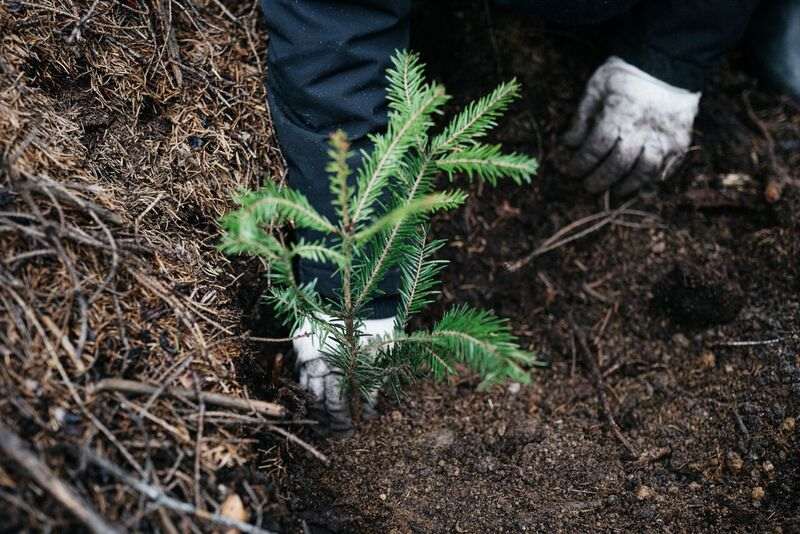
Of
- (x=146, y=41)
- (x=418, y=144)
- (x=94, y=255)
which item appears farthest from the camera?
(x=146, y=41)

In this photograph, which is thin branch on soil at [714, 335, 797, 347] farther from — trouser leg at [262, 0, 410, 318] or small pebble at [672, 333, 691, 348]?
trouser leg at [262, 0, 410, 318]

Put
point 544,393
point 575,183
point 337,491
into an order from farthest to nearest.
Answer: point 575,183
point 544,393
point 337,491

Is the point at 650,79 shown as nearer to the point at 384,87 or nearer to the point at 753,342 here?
the point at 753,342

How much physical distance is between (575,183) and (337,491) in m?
1.55

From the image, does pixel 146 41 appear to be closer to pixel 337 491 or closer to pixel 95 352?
pixel 95 352

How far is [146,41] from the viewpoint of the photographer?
1.94 m

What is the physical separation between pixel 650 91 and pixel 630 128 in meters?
0.15

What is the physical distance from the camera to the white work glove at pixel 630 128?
2.50 meters

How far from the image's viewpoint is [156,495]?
1.30 meters

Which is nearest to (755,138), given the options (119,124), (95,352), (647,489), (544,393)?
(544,393)

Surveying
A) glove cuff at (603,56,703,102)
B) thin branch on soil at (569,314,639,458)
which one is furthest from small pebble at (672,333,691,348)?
glove cuff at (603,56,703,102)

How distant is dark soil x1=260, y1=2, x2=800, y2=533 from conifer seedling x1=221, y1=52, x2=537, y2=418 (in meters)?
0.39

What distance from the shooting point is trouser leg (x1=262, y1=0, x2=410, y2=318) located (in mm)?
1838

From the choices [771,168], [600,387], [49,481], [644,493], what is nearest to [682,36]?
[771,168]
